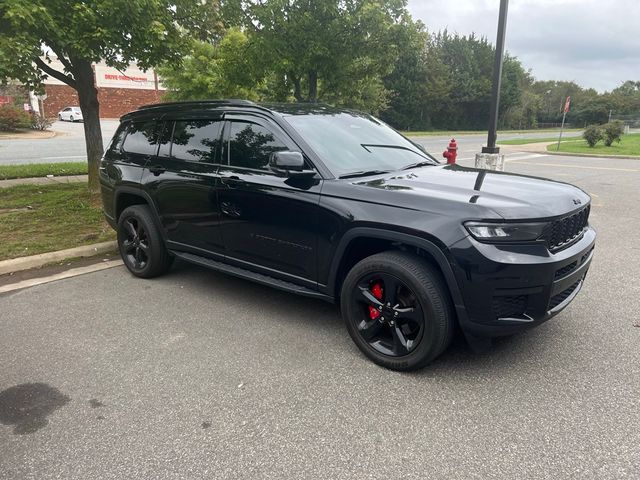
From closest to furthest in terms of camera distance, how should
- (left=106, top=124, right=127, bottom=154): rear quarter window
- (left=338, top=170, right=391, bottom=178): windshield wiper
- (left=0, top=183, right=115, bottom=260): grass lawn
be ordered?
(left=338, top=170, right=391, bottom=178): windshield wiper
(left=106, top=124, right=127, bottom=154): rear quarter window
(left=0, top=183, right=115, bottom=260): grass lawn

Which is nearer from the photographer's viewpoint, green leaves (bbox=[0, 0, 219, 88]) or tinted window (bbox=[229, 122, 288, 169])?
tinted window (bbox=[229, 122, 288, 169])

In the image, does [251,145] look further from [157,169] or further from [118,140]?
[118,140]

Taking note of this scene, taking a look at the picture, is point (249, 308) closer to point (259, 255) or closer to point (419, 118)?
point (259, 255)

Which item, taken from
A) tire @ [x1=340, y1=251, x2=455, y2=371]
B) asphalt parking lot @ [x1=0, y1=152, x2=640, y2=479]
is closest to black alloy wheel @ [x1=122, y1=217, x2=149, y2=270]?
asphalt parking lot @ [x1=0, y1=152, x2=640, y2=479]

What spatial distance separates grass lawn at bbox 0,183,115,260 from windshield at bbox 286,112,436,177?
3519 millimetres

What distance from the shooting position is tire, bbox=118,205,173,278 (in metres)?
4.78

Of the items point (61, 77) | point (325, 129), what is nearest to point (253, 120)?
point (325, 129)

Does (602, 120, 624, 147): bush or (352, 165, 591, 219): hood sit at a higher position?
(602, 120, 624, 147): bush

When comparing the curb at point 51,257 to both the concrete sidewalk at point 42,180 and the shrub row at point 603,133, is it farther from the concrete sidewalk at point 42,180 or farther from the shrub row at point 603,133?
the shrub row at point 603,133

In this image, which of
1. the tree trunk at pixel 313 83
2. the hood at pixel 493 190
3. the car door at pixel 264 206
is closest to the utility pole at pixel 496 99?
the tree trunk at pixel 313 83

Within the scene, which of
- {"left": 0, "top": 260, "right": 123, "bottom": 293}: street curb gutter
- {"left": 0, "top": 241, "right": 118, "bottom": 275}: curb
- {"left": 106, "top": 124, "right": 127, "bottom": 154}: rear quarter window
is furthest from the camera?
{"left": 106, "top": 124, "right": 127, "bottom": 154}: rear quarter window

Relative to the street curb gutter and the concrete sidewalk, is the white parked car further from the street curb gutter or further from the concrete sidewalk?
the street curb gutter

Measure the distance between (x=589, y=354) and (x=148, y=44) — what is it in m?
6.45

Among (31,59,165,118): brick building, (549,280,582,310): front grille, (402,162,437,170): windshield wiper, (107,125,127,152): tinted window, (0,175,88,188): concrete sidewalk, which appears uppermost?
(31,59,165,118): brick building
